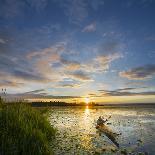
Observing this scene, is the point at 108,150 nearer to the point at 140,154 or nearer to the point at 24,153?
the point at 140,154

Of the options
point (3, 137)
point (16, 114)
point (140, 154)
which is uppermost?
point (16, 114)

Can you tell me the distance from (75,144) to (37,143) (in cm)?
703

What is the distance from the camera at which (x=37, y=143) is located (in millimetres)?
15016

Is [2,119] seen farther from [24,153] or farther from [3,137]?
[24,153]

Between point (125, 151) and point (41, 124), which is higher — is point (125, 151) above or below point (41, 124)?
below

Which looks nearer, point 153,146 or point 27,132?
point 27,132

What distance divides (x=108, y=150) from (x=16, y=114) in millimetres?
7457

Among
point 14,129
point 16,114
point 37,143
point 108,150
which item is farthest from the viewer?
point 108,150

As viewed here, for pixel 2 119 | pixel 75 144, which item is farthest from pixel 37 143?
pixel 75 144

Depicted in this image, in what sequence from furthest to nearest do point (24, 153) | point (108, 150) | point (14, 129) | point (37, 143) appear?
point (108, 150)
point (14, 129)
point (37, 143)
point (24, 153)

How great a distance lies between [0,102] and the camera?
78.7ft

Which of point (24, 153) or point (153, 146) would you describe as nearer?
point (24, 153)

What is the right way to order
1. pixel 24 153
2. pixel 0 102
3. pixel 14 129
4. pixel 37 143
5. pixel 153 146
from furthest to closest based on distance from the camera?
pixel 0 102 < pixel 153 146 < pixel 14 129 < pixel 37 143 < pixel 24 153

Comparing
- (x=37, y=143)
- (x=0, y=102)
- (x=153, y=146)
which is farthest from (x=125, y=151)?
(x=0, y=102)
